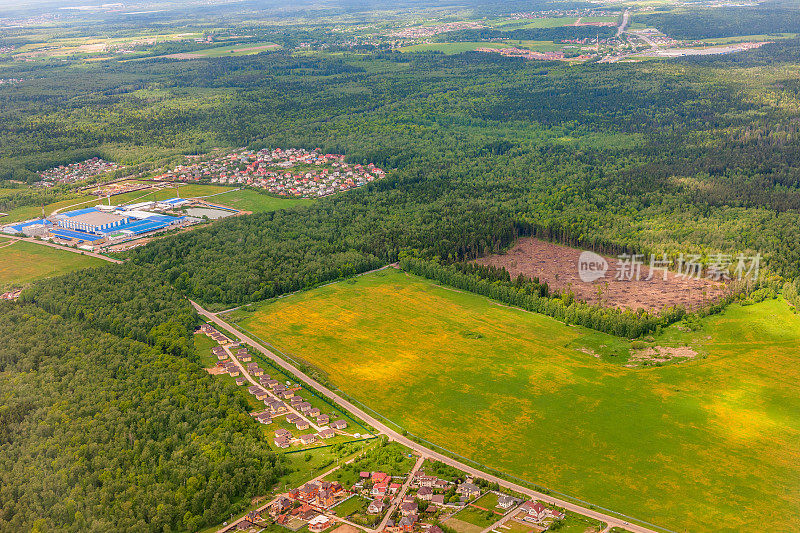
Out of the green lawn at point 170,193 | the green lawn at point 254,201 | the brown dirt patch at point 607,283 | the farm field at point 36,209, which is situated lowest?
the brown dirt patch at point 607,283

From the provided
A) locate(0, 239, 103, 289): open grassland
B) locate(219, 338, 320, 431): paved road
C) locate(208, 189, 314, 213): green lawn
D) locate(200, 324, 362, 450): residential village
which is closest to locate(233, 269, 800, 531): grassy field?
locate(200, 324, 362, 450): residential village

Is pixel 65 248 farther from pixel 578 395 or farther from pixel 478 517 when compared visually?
pixel 478 517

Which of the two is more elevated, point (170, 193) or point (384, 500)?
point (170, 193)

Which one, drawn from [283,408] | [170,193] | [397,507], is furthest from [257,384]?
[170,193]

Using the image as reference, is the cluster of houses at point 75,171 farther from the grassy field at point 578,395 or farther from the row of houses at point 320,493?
the row of houses at point 320,493

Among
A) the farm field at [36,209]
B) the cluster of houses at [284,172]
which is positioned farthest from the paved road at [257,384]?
the farm field at [36,209]

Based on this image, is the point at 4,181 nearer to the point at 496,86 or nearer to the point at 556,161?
the point at 556,161

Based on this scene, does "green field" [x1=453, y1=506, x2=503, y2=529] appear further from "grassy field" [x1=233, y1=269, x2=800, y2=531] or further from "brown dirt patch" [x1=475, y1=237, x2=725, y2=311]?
"brown dirt patch" [x1=475, y1=237, x2=725, y2=311]

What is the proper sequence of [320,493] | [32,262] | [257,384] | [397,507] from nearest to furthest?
[397,507] < [320,493] < [257,384] < [32,262]
